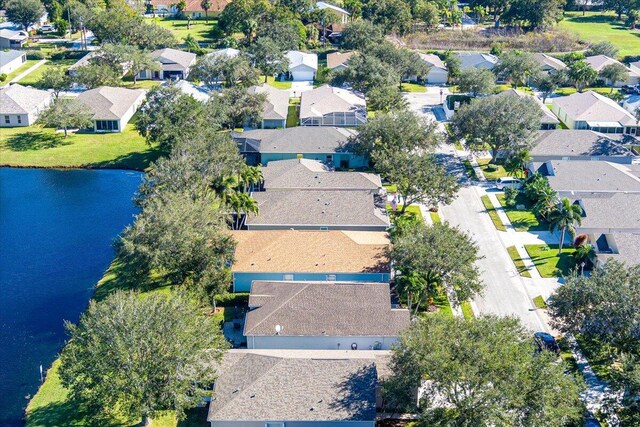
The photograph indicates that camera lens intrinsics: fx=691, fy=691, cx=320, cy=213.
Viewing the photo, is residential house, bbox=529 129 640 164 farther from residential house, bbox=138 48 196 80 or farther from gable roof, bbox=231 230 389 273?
residential house, bbox=138 48 196 80

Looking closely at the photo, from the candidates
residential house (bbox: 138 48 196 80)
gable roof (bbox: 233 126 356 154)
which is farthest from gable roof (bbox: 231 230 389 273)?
residential house (bbox: 138 48 196 80)

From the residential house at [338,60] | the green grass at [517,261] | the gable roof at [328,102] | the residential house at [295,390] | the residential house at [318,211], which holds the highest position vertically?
the residential house at [338,60]

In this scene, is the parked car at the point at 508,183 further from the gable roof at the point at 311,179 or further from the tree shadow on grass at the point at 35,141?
the tree shadow on grass at the point at 35,141

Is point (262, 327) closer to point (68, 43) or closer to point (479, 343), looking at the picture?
point (479, 343)

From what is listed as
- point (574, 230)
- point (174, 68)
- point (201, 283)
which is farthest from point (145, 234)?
point (174, 68)

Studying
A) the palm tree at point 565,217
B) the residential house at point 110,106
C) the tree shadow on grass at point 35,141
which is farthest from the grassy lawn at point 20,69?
the palm tree at point 565,217
